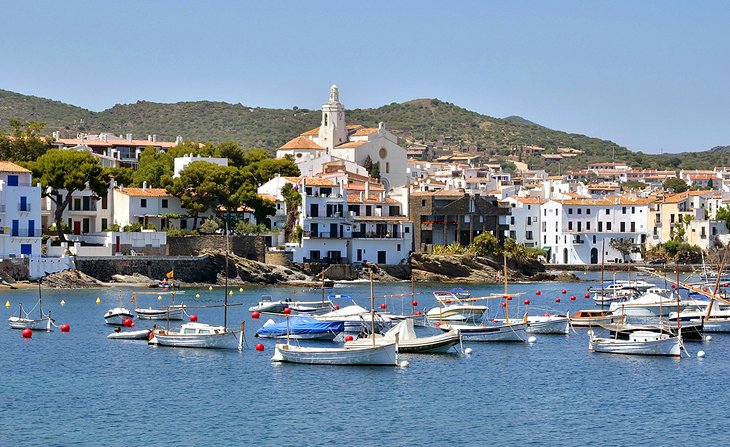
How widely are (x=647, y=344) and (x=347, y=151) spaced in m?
81.8

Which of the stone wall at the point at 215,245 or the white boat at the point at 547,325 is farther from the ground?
the stone wall at the point at 215,245

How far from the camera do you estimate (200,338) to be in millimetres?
52812

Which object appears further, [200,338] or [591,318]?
[591,318]

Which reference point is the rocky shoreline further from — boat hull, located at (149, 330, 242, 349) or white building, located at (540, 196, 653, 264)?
boat hull, located at (149, 330, 242, 349)

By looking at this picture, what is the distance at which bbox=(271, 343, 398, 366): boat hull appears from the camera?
4762 cm

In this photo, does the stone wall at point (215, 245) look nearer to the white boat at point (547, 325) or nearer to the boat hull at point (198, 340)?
the white boat at point (547, 325)

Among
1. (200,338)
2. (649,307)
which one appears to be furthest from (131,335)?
(649,307)

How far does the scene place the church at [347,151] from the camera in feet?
410

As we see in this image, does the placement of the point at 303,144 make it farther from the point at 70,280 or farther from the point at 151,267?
the point at 70,280

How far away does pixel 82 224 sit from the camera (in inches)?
3770

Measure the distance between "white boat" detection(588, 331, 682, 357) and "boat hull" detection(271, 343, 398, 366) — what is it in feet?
33.6

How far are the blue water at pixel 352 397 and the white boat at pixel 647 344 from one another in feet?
1.99

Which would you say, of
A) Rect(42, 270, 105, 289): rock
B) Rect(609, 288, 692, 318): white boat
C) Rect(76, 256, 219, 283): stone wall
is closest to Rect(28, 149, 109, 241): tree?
Rect(76, 256, 219, 283): stone wall

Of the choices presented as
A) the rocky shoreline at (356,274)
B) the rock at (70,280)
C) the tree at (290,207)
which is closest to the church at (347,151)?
the tree at (290,207)
